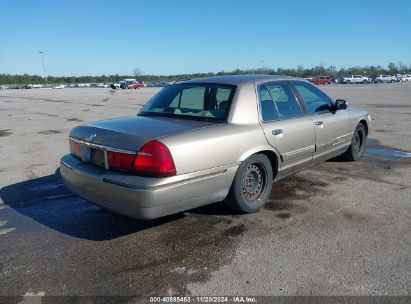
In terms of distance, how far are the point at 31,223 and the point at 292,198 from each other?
122 inches

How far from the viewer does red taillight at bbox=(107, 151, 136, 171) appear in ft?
11.0

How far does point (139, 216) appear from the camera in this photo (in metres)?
3.32

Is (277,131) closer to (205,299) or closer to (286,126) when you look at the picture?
(286,126)

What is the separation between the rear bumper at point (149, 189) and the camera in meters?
3.26

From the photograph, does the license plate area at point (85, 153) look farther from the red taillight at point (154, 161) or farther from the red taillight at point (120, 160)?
the red taillight at point (154, 161)

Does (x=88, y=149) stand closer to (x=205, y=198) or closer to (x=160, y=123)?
(x=160, y=123)

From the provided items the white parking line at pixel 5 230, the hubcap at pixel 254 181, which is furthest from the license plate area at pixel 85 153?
the hubcap at pixel 254 181

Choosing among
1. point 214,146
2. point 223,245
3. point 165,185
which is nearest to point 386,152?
point 214,146

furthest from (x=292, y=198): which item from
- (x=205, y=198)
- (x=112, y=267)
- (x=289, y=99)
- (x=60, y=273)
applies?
(x=60, y=273)

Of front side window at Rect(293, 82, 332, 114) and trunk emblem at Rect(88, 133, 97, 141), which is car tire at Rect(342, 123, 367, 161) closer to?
front side window at Rect(293, 82, 332, 114)

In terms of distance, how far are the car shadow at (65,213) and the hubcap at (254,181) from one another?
0.82 meters

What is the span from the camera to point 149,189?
3219 millimetres

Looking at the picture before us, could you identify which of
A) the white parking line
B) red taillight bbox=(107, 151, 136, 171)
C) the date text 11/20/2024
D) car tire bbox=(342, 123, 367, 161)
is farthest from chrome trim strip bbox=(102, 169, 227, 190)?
car tire bbox=(342, 123, 367, 161)

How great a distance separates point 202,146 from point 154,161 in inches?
20.1
